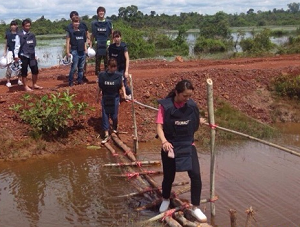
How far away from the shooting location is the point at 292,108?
34.7 ft

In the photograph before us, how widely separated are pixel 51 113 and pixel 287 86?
20.0 feet

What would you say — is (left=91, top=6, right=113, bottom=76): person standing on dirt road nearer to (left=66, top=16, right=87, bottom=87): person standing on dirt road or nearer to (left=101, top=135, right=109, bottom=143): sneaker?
(left=66, top=16, right=87, bottom=87): person standing on dirt road

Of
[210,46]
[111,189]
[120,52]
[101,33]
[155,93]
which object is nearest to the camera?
[111,189]

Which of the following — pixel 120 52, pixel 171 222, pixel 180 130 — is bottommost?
pixel 171 222

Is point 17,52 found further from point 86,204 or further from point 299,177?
point 299,177

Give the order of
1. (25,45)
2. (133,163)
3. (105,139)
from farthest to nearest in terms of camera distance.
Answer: (25,45), (105,139), (133,163)

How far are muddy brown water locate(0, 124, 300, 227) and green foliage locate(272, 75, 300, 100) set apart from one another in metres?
2.72

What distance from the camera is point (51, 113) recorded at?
8086mm

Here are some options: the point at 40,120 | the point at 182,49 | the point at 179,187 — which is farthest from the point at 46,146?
the point at 182,49

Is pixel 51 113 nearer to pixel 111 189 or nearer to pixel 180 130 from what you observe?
pixel 111 189

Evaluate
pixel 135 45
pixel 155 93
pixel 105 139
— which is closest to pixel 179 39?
pixel 135 45

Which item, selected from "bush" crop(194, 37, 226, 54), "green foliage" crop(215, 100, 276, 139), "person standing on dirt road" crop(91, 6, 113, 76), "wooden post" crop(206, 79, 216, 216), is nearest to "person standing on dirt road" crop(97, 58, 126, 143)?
"person standing on dirt road" crop(91, 6, 113, 76)

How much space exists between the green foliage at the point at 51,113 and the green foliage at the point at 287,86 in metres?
5.28

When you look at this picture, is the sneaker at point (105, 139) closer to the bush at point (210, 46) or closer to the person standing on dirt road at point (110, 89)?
the person standing on dirt road at point (110, 89)
